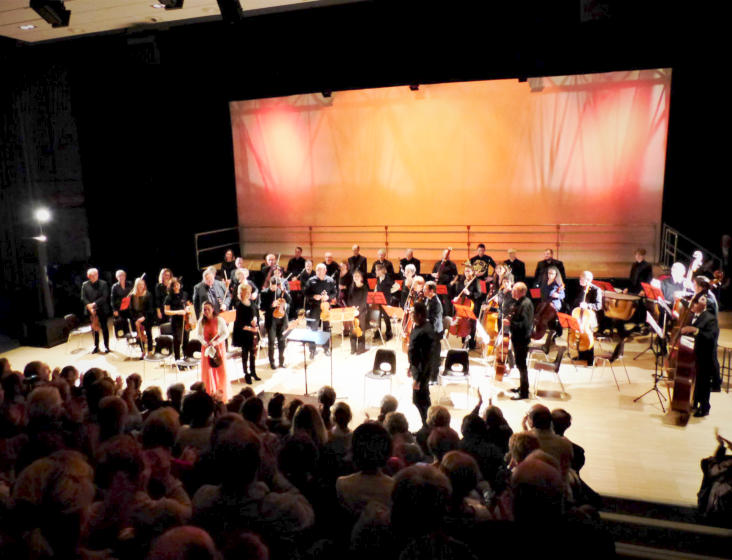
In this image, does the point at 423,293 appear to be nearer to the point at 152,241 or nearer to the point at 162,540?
the point at 162,540

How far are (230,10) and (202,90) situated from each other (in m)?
2.09

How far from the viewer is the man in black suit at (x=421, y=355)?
225 inches

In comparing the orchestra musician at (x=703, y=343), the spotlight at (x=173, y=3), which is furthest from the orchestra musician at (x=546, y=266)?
the spotlight at (x=173, y=3)

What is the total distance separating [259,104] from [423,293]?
7.52 metres

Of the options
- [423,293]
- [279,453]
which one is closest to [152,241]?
[423,293]

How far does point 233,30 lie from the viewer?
8031 millimetres

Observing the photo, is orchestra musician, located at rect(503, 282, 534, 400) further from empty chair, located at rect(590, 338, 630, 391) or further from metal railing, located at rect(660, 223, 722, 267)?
metal railing, located at rect(660, 223, 722, 267)

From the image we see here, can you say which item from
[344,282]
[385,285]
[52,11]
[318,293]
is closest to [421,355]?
[318,293]

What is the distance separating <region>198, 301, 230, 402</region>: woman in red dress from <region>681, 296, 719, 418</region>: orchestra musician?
16.9 feet

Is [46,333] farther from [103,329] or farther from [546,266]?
[546,266]

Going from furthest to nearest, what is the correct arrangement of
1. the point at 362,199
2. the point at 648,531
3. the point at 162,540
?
the point at 362,199
the point at 648,531
the point at 162,540

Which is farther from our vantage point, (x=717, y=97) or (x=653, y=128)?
(x=653, y=128)

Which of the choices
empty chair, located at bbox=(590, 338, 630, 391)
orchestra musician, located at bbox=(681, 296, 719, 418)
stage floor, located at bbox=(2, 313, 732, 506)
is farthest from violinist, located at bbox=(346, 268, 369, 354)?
orchestra musician, located at bbox=(681, 296, 719, 418)

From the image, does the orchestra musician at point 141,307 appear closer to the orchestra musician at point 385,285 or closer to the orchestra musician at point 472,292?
the orchestra musician at point 385,285
